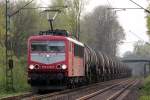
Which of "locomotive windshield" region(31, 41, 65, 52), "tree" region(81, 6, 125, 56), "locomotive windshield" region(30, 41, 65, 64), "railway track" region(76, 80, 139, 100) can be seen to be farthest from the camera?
"tree" region(81, 6, 125, 56)

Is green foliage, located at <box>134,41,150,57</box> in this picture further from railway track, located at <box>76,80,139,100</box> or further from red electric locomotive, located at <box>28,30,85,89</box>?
red electric locomotive, located at <box>28,30,85,89</box>

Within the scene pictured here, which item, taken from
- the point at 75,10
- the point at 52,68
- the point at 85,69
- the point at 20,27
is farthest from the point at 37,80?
the point at 20,27

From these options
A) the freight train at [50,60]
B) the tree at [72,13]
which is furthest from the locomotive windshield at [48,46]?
the tree at [72,13]

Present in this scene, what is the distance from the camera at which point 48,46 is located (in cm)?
3131

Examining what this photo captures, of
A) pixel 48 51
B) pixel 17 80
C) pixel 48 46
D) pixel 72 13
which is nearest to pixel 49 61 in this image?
pixel 48 51

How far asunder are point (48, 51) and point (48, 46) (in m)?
0.34

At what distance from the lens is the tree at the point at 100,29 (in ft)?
333

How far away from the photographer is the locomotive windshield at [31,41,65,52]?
31.1 metres

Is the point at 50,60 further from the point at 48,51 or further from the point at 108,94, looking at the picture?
the point at 108,94

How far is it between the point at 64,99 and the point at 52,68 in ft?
24.2

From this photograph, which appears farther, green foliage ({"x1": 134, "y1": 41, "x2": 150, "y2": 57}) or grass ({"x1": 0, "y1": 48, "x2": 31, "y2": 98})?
green foliage ({"x1": 134, "y1": 41, "x2": 150, "y2": 57})

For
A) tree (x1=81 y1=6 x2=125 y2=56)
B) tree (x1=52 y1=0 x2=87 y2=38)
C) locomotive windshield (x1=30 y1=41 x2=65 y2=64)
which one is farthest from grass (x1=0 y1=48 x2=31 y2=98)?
tree (x1=81 y1=6 x2=125 y2=56)

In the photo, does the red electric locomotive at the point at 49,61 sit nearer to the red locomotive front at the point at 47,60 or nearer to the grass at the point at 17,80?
the red locomotive front at the point at 47,60

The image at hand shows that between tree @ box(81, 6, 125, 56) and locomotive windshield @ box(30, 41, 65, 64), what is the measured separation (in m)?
67.4
